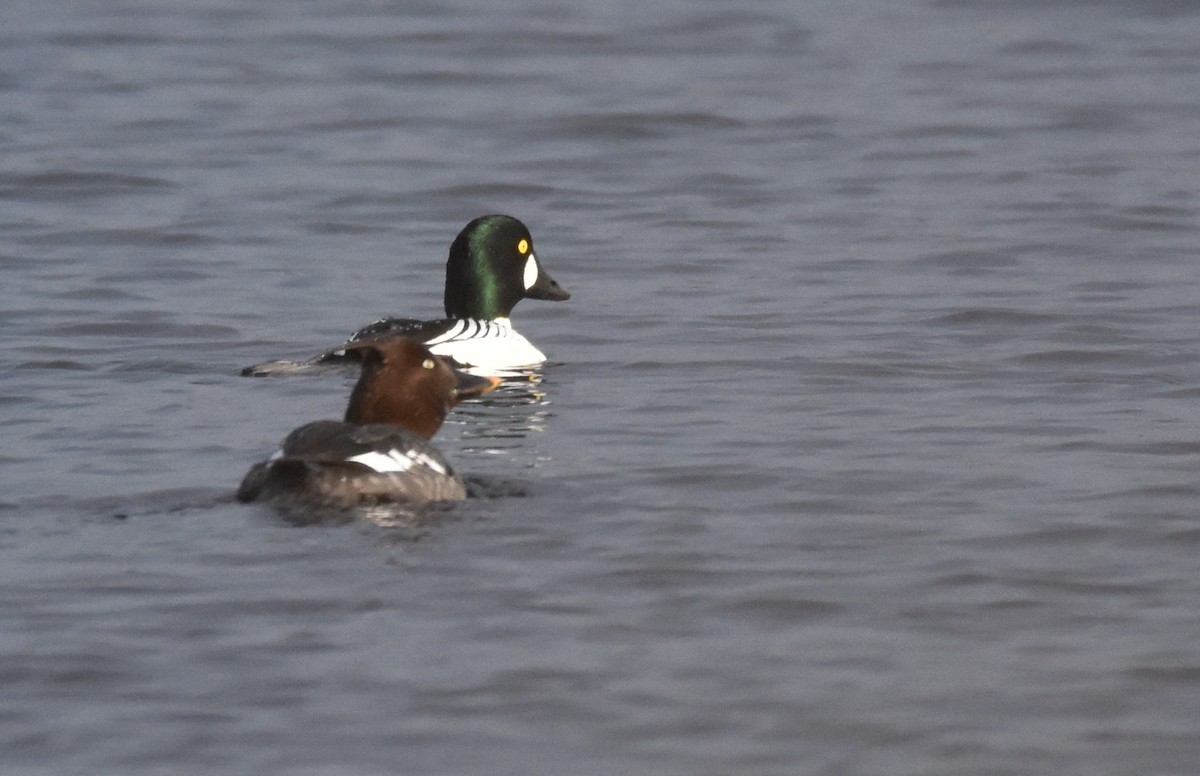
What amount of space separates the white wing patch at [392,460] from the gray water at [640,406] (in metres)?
0.21

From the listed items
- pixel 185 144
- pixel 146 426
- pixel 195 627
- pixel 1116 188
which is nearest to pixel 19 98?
pixel 185 144

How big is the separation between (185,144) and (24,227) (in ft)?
9.88

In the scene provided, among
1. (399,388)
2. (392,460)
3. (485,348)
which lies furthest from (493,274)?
(392,460)

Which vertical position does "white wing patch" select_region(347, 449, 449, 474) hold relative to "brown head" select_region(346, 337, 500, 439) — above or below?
below

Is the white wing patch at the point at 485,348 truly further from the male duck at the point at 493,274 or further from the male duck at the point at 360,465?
the male duck at the point at 360,465

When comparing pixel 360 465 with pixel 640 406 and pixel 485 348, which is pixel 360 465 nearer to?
pixel 640 406

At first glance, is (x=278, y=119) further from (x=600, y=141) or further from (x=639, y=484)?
(x=639, y=484)

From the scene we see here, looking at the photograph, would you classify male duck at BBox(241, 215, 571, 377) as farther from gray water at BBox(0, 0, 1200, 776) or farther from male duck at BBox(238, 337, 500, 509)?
male duck at BBox(238, 337, 500, 509)

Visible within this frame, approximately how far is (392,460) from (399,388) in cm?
70

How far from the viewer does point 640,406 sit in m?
9.55

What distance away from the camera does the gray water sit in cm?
550

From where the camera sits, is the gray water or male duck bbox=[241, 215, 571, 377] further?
male duck bbox=[241, 215, 571, 377]

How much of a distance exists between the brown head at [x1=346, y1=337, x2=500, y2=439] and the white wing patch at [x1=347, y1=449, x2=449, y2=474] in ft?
1.67

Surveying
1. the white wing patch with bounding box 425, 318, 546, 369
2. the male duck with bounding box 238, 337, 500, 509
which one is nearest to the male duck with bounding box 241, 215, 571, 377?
the white wing patch with bounding box 425, 318, 546, 369
